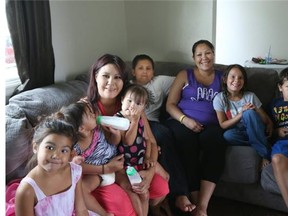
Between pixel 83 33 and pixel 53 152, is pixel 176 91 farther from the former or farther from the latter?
pixel 53 152

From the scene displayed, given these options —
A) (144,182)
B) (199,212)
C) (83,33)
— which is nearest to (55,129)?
(144,182)

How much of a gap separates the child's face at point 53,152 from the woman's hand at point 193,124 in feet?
3.26

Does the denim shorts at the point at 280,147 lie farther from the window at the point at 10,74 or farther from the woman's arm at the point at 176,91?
the window at the point at 10,74

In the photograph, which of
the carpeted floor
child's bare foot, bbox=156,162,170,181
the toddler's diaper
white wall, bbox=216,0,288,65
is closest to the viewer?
the toddler's diaper

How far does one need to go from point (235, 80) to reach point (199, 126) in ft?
1.16

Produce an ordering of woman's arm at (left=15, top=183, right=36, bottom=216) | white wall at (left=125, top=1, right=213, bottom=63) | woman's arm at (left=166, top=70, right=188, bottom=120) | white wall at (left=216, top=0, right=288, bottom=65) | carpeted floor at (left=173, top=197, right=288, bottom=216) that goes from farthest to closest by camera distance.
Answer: white wall at (left=216, top=0, right=288, bottom=65)
white wall at (left=125, top=1, right=213, bottom=63)
woman's arm at (left=166, top=70, right=188, bottom=120)
carpeted floor at (left=173, top=197, right=288, bottom=216)
woman's arm at (left=15, top=183, right=36, bottom=216)

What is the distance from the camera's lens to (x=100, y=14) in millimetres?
2574

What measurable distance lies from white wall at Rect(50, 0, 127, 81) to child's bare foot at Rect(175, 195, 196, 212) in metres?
1.11

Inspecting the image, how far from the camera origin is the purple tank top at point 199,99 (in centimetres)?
211

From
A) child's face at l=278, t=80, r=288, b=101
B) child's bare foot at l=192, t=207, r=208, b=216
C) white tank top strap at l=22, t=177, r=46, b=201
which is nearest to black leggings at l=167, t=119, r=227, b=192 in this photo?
child's bare foot at l=192, t=207, r=208, b=216

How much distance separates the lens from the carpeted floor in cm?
196

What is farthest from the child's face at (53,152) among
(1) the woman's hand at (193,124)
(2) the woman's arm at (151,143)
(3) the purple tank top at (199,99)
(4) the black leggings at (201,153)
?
Answer: (3) the purple tank top at (199,99)

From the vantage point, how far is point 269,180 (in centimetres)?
180

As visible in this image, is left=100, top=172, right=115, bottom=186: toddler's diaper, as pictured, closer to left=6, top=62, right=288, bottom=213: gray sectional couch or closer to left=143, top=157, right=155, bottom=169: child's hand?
left=143, top=157, right=155, bottom=169: child's hand
